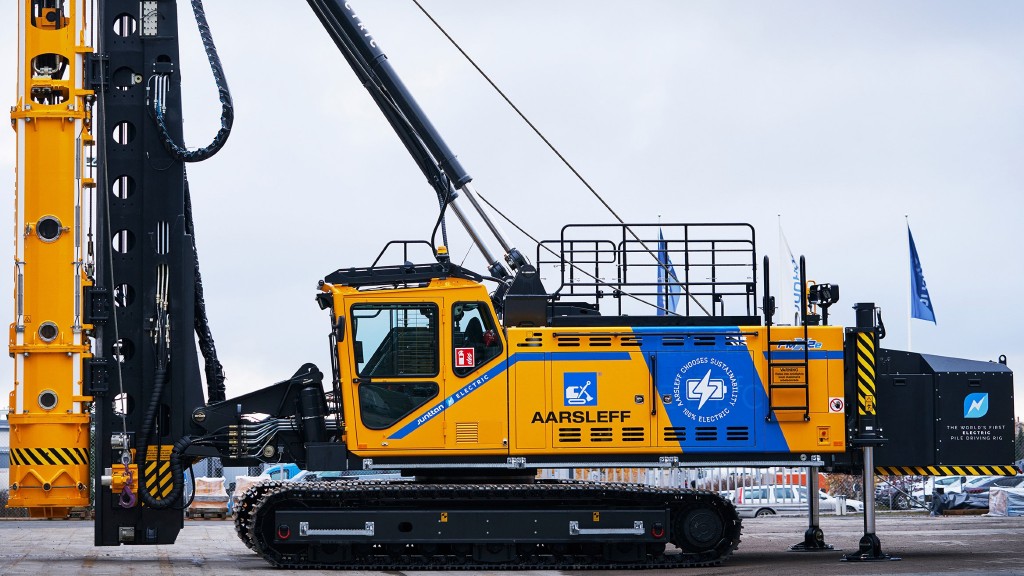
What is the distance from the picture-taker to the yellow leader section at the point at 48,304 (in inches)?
683

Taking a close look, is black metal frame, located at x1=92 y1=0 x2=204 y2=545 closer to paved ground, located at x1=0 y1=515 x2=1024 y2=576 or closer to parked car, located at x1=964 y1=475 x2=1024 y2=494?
paved ground, located at x1=0 y1=515 x2=1024 y2=576

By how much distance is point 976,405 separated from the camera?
18.1 meters

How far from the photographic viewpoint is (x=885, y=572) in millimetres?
15688

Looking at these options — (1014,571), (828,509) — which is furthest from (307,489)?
(828,509)

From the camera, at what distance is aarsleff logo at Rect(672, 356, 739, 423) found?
56.5 ft

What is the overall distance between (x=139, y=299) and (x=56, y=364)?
136 cm

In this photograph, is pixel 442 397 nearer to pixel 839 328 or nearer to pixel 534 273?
pixel 534 273

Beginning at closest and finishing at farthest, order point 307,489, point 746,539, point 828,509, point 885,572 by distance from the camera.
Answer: point 885,572 < point 307,489 < point 746,539 < point 828,509

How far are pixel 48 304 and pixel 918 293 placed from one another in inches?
1122

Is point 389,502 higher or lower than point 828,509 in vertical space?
higher

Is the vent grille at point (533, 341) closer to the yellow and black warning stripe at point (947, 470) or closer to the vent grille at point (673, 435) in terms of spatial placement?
the vent grille at point (673, 435)

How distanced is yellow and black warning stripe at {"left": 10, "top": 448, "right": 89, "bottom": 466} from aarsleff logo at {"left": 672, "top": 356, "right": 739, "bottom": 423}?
317 inches

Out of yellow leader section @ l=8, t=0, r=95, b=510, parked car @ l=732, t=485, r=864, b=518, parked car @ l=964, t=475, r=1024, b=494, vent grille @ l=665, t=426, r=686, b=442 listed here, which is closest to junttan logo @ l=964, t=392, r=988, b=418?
vent grille @ l=665, t=426, r=686, b=442

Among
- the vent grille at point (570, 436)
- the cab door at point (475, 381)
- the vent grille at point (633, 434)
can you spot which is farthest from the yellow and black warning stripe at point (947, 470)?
the cab door at point (475, 381)
